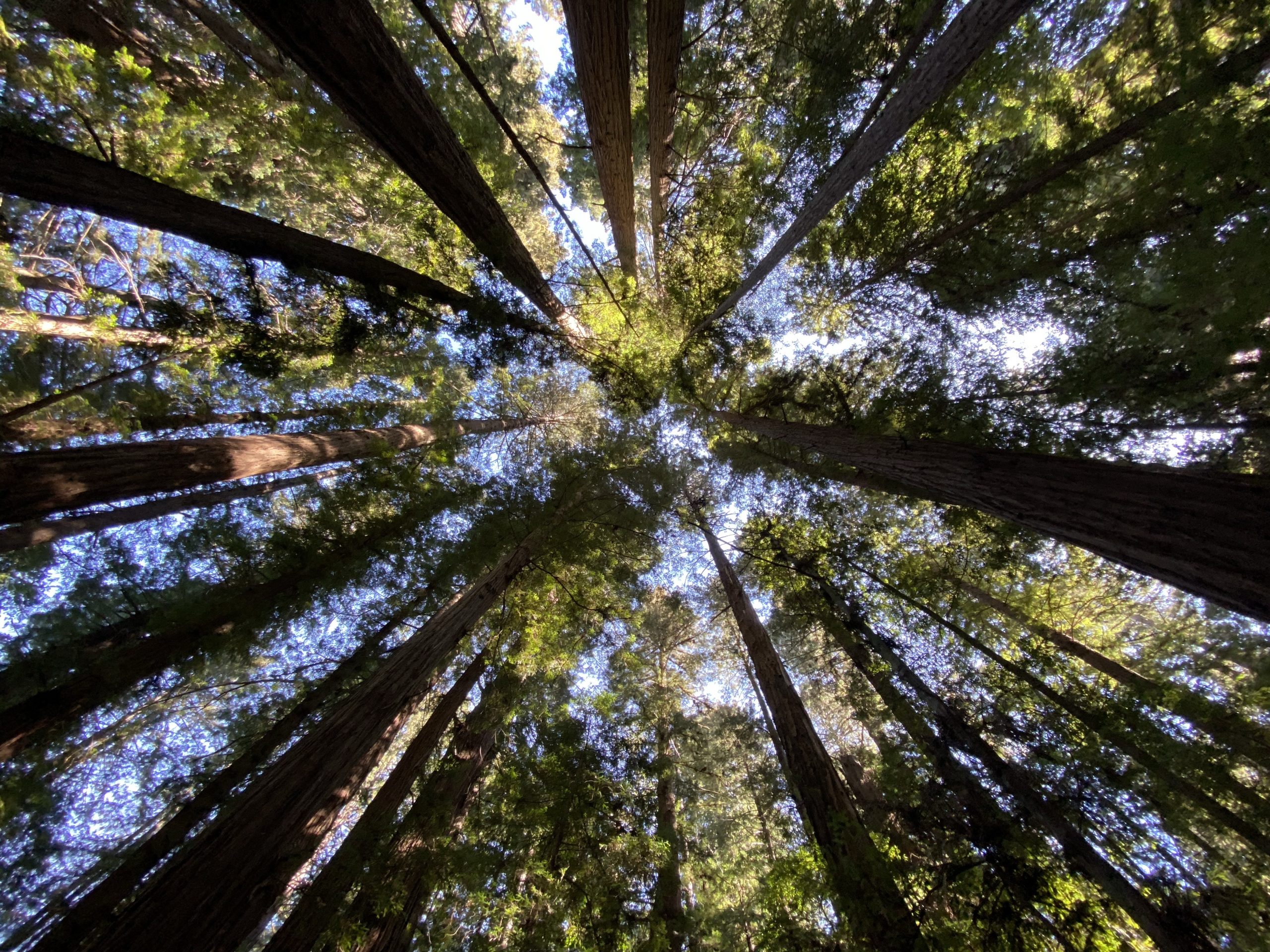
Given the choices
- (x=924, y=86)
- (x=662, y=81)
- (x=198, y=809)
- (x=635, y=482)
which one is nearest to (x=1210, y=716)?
(x=924, y=86)

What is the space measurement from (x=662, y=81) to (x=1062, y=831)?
27.7 ft

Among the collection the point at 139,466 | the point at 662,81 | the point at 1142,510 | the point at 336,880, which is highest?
the point at 662,81

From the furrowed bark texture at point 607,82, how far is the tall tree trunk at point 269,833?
619cm

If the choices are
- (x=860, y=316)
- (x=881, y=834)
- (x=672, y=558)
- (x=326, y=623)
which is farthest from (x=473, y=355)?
(x=881, y=834)

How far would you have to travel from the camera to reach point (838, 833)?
330 centimetres

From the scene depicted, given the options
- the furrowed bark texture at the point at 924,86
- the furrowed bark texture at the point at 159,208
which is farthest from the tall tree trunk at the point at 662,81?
the furrowed bark texture at the point at 159,208

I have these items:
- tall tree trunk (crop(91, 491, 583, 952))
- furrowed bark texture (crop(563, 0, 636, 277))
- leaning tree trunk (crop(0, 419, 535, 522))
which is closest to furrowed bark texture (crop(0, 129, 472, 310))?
leaning tree trunk (crop(0, 419, 535, 522))

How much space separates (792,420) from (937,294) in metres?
2.79

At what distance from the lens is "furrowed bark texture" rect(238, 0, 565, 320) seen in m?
2.62

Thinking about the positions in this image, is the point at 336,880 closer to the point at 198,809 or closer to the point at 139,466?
the point at 198,809

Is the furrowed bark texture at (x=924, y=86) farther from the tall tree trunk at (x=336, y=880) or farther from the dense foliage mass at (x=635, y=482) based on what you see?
the tall tree trunk at (x=336, y=880)

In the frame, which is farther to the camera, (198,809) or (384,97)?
(198,809)

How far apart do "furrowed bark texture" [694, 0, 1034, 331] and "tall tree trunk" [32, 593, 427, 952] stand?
25.6 ft

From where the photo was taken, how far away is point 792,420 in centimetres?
795
